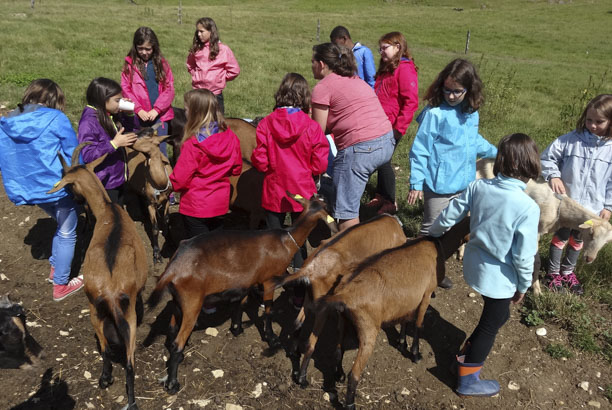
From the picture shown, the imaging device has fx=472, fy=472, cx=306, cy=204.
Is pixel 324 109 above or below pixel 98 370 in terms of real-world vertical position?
above

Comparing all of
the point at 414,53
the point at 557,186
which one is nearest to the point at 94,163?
the point at 557,186

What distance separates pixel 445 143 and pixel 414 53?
22519mm

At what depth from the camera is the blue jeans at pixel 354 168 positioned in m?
4.53

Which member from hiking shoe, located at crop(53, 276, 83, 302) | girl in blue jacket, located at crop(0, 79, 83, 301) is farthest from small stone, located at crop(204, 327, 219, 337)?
girl in blue jacket, located at crop(0, 79, 83, 301)

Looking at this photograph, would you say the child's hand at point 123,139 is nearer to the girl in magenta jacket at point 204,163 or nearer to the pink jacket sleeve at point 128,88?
the girl in magenta jacket at point 204,163

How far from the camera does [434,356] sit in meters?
4.24

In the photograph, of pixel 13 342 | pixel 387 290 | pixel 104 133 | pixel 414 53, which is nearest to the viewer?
pixel 13 342

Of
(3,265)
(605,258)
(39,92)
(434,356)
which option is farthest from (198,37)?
(605,258)

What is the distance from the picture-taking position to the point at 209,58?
6.79 meters

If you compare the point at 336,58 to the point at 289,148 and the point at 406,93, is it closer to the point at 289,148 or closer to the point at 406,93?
the point at 289,148

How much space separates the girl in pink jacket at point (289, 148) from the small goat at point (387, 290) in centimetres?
119

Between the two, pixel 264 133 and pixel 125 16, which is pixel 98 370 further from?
pixel 125 16

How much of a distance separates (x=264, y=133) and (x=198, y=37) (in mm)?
3004

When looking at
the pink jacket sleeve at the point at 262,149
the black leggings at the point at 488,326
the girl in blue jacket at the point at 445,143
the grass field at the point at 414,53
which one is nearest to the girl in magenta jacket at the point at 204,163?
the pink jacket sleeve at the point at 262,149
